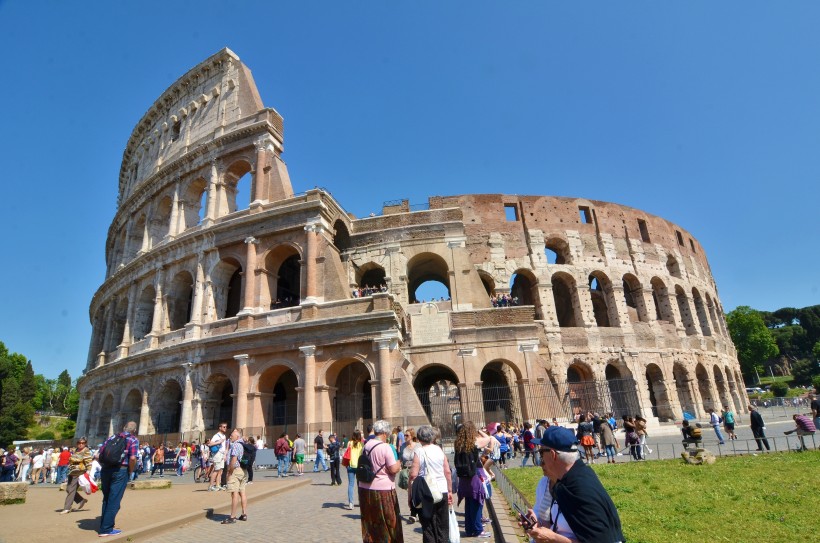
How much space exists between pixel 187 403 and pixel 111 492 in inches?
573

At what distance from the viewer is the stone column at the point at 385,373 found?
54.8 ft

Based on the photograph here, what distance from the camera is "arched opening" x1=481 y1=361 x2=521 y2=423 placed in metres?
19.5

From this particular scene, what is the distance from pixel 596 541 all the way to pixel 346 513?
6.35 meters

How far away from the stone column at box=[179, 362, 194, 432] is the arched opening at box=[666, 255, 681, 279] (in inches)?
1138

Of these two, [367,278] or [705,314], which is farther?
[705,314]

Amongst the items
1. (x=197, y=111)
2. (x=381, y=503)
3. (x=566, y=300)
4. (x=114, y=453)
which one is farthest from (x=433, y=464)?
(x=197, y=111)

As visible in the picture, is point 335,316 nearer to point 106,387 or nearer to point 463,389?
point 463,389

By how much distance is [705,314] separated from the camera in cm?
3055

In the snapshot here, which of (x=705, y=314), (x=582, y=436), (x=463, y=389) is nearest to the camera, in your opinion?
(x=582, y=436)

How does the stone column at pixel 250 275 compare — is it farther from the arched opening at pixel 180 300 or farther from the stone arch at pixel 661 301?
the stone arch at pixel 661 301

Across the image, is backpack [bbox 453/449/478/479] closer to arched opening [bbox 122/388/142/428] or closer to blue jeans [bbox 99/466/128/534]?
blue jeans [bbox 99/466/128/534]

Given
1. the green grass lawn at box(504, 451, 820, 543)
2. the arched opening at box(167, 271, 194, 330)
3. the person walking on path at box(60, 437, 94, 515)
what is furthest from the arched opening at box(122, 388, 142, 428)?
the green grass lawn at box(504, 451, 820, 543)

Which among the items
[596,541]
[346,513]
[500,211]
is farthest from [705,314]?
[596,541]

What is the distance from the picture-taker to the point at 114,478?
6.40 meters
